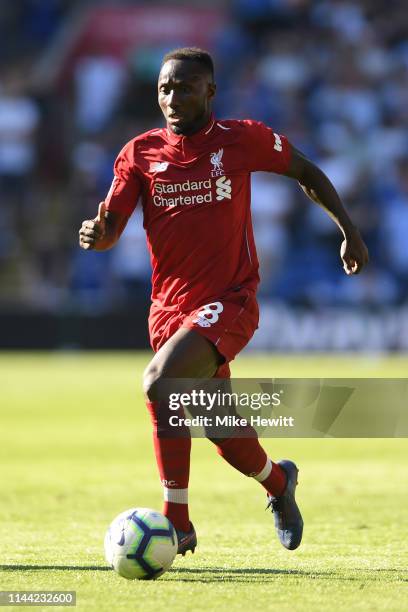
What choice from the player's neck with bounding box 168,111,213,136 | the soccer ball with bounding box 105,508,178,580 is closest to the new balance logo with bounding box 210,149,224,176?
the player's neck with bounding box 168,111,213,136

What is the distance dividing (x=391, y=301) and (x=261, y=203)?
313 centimetres

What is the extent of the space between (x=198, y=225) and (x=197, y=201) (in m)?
0.12

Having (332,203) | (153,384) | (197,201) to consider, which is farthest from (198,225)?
(153,384)

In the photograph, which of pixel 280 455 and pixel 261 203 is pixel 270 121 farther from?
pixel 280 455

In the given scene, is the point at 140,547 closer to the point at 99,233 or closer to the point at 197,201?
the point at 99,233

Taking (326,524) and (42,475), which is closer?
(326,524)

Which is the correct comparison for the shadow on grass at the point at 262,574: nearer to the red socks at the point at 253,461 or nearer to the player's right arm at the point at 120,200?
the red socks at the point at 253,461

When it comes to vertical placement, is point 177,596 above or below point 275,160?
below

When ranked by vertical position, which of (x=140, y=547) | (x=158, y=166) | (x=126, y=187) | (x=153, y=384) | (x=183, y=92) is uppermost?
(x=183, y=92)

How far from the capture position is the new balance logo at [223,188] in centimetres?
589

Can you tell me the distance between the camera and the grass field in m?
4.86

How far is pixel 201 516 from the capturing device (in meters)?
7.30

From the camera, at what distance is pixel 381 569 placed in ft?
17.6

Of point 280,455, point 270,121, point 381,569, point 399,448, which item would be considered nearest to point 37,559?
point 381,569
